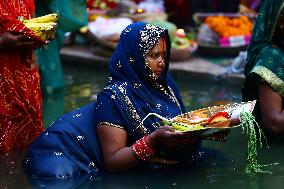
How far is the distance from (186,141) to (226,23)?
514 centimetres

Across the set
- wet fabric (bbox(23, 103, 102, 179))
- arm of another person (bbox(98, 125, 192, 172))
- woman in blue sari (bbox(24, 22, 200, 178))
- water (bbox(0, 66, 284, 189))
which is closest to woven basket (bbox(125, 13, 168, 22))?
water (bbox(0, 66, 284, 189))

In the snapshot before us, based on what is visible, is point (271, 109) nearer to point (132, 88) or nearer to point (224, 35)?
point (132, 88)

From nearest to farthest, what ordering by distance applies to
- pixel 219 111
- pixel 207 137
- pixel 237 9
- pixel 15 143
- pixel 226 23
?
pixel 207 137
pixel 219 111
pixel 15 143
pixel 226 23
pixel 237 9

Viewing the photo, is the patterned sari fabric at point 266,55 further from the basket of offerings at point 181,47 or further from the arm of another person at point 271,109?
the basket of offerings at point 181,47

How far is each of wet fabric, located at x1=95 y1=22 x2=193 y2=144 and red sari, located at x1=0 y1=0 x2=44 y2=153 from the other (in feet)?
2.76

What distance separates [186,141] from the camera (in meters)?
4.34

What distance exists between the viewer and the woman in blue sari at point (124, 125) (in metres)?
4.46

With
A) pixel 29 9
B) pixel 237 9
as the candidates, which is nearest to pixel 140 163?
pixel 29 9

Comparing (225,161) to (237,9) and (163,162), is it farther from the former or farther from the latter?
(237,9)

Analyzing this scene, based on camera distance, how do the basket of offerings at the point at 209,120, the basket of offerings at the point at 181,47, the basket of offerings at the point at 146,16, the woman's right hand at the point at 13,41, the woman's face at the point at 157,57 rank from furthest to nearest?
the basket of offerings at the point at 146,16, the basket of offerings at the point at 181,47, the woman's right hand at the point at 13,41, the woman's face at the point at 157,57, the basket of offerings at the point at 209,120

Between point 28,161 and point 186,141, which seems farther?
point 28,161

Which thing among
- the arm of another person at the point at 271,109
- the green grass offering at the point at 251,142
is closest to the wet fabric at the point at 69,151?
the green grass offering at the point at 251,142

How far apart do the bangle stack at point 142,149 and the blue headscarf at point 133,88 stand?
0.15 m

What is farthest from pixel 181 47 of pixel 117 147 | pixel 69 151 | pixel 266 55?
pixel 117 147
